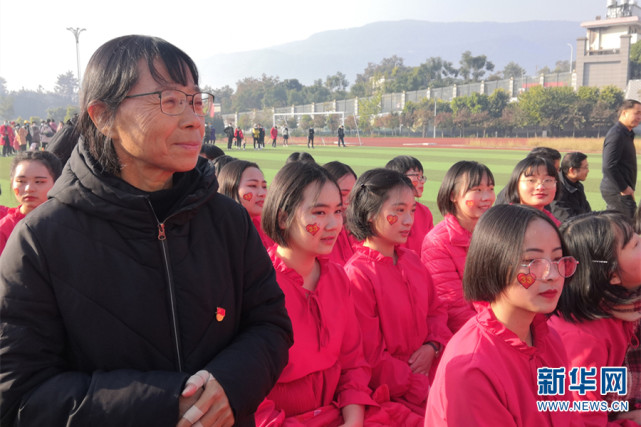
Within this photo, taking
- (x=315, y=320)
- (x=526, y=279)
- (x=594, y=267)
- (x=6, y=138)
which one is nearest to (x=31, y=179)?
(x=315, y=320)

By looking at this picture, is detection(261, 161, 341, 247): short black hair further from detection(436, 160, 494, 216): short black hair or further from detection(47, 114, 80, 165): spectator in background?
detection(47, 114, 80, 165): spectator in background

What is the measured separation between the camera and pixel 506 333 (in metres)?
2.00

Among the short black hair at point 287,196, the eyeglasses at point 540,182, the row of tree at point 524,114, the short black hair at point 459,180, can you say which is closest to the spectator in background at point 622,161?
the eyeglasses at point 540,182

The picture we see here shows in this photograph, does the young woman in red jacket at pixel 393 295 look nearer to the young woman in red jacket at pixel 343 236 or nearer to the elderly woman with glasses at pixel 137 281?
the young woman in red jacket at pixel 343 236

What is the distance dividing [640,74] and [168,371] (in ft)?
225

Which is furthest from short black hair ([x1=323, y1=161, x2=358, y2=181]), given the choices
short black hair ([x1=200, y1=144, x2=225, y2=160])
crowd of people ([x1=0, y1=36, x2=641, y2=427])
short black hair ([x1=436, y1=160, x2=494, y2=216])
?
short black hair ([x1=200, y1=144, x2=225, y2=160])

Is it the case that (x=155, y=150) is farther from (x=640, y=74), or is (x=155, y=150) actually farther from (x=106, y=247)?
(x=640, y=74)

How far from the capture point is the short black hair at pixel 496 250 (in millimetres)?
2043

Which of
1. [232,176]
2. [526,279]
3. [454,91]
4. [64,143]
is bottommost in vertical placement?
[526,279]

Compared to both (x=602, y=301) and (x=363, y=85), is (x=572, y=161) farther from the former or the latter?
(x=363, y=85)

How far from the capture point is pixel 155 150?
1.58 m

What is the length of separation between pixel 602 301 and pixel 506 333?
0.83m

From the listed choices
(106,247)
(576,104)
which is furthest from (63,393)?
(576,104)

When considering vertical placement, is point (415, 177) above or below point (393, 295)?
above
